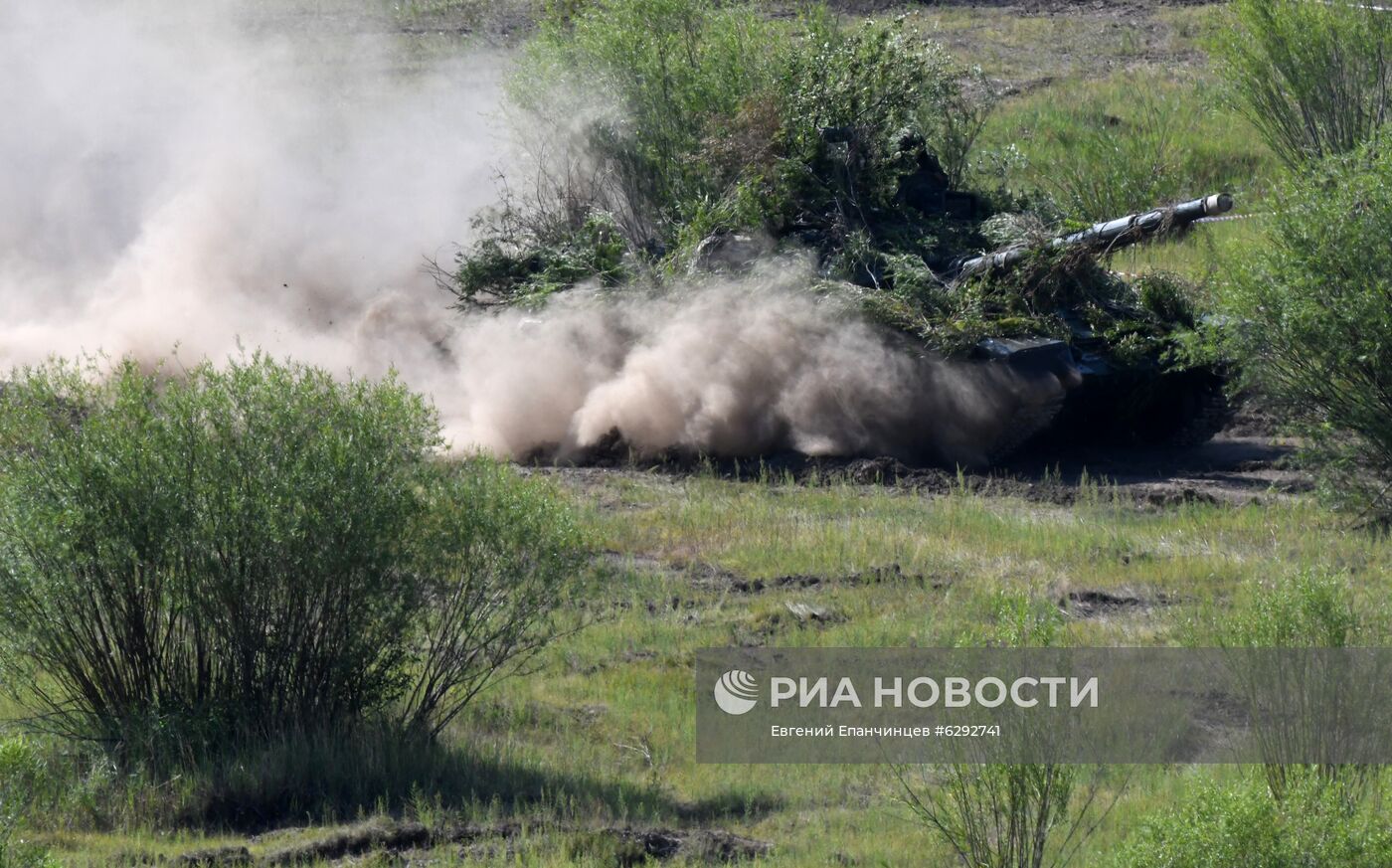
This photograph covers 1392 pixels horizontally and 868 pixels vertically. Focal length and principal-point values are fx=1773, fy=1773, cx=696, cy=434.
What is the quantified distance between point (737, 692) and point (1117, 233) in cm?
915

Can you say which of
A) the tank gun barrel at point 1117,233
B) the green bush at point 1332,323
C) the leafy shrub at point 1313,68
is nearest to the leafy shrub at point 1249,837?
the green bush at point 1332,323

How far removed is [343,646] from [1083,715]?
4422 mm

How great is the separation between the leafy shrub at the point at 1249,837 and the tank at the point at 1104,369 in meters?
11.1

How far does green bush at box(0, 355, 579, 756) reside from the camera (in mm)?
10289

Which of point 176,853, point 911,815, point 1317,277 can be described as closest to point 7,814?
point 176,853

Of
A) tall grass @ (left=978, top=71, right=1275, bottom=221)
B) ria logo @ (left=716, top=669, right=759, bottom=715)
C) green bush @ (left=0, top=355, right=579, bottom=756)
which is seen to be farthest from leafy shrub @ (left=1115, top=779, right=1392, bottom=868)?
tall grass @ (left=978, top=71, right=1275, bottom=221)

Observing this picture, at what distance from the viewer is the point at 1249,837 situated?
6.97 meters

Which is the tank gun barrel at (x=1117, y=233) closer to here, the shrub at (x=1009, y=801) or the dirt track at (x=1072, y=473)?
the dirt track at (x=1072, y=473)

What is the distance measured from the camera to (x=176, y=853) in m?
8.87

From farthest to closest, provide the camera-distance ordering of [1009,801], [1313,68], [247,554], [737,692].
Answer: [1313,68], [737,692], [247,554], [1009,801]

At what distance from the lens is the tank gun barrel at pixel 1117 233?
18469mm

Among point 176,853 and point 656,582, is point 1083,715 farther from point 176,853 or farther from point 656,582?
point 656,582

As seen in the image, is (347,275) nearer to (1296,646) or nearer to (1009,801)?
(1296,646)

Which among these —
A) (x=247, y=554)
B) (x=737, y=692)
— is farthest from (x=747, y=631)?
(x=247, y=554)
